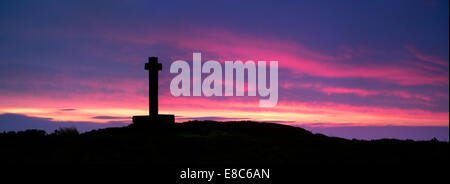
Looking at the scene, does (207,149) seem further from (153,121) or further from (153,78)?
(153,78)

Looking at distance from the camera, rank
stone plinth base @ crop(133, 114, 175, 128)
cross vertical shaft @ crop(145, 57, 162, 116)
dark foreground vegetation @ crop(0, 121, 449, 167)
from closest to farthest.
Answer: dark foreground vegetation @ crop(0, 121, 449, 167)
stone plinth base @ crop(133, 114, 175, 128)
cross vertical shaft @ crop(145, 57, 162, 116)

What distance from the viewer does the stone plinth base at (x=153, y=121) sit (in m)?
17.5

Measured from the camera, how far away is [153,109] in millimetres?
18094

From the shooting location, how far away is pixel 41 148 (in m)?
14.0

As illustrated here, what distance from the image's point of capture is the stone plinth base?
1750 cm

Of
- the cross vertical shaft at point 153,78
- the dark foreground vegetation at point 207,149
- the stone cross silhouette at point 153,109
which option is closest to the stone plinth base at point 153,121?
the stone cross silhouette at point 153,109

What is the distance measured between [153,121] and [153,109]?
747 millimetres

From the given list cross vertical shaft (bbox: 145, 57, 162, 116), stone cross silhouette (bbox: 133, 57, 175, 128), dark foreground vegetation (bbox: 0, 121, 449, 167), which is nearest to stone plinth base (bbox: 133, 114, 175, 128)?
stone cross silhouette (bbox: 133, 57, 175, 128)

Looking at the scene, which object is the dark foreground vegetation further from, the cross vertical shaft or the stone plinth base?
the cross vertical shaft

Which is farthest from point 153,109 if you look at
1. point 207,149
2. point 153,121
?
point 207,149
